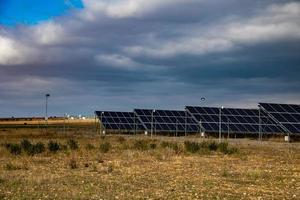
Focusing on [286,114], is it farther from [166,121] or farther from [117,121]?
[117,121]

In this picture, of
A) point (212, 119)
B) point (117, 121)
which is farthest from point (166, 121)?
point (212, 119)

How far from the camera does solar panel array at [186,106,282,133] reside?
57.1 meters

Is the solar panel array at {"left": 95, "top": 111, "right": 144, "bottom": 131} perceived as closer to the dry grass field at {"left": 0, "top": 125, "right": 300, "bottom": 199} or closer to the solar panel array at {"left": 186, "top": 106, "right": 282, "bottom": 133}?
the solar panel array at {"left": 186, "top": 106, "right": 282, "bottom": 133}

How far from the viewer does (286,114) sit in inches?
2044

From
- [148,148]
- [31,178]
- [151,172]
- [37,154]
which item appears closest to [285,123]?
[148,148]

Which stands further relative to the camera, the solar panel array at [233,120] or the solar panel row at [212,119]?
the solar panel array at [233,120]

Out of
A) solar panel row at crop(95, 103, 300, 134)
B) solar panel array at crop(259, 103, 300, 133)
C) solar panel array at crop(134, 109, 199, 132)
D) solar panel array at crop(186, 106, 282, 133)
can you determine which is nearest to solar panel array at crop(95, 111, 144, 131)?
solar panel row at crop(95, 103, 300, 134)

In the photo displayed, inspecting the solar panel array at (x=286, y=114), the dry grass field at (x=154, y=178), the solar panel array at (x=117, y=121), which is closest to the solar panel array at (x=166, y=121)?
the solar panel array at (x=117, y=121)

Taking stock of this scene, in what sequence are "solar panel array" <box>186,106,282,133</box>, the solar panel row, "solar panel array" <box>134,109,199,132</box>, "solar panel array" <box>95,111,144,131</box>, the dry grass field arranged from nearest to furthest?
the dry grass field
the solar panel row
"solar panel array" <box>186,106,282,133</box>
"solar panel array" <box>134,109,199,132</box>
"solar panel array" <box>95,111,144,131</box>

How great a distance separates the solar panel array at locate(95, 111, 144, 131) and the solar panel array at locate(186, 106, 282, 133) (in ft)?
46.3

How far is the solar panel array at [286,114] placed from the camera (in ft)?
161

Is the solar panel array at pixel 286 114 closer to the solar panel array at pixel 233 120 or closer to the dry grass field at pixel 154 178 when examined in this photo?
the solar panel array at pixel 233 120

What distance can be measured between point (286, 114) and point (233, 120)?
8.61 metres

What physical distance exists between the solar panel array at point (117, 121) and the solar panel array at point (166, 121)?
319cm
